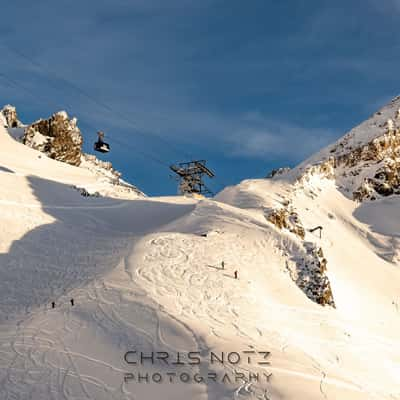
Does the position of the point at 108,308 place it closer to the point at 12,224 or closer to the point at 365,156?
the point at 12,224

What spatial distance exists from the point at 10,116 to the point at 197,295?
182 ft

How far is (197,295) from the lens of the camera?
625 inches

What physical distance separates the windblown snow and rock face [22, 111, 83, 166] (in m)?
17.9

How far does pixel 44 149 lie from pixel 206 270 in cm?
4086

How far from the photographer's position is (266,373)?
1025cm

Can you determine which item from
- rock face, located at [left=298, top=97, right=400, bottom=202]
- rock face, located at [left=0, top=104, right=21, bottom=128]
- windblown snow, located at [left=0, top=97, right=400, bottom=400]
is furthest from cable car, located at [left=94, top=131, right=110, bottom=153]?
rock face, located at [left=0, top=104, right=21, bottom=128]

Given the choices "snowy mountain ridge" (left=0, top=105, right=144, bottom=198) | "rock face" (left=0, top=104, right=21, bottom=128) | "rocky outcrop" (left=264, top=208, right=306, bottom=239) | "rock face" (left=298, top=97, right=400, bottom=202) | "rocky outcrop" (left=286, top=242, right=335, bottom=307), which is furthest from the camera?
"rock face" (left=0, top=104, right=21, bottom=128)

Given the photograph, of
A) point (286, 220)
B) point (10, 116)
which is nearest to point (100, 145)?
point (286, 220)

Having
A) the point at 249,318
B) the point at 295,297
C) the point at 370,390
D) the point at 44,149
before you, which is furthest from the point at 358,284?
the point at 44,149

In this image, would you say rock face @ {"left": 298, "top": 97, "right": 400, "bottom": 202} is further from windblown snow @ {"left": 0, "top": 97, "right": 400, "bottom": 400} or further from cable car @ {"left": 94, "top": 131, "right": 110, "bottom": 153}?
cable car @ {"left": 94, "top": 131, "right": 110, "bottom": 153}

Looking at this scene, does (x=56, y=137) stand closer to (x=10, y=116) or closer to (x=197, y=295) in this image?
(x=10, y=116)

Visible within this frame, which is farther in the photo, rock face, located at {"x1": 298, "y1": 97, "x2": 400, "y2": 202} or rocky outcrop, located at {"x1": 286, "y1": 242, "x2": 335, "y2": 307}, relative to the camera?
rock face, located at {"x1": 298, "y1": 97, "x2": 400, "y2": 202}

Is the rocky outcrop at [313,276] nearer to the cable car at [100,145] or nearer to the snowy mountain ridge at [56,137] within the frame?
the cable car at [100,145]

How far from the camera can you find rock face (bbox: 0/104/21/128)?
6178 cm
